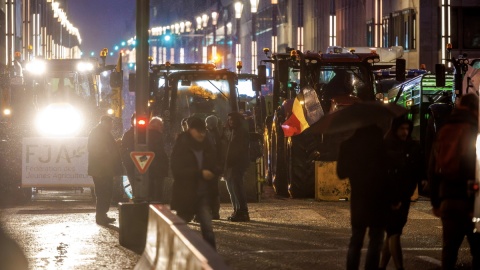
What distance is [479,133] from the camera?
12.0 m

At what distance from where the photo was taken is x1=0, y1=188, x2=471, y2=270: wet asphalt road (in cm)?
1462

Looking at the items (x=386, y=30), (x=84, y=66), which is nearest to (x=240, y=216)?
(x=84, y=66)

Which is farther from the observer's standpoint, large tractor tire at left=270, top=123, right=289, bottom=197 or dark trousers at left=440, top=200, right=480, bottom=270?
large tractor tire at left=270, top=123, right=289, bottom=197

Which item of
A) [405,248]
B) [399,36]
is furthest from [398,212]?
→ [399,36]

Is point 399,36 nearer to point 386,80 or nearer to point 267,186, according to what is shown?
point 386,80

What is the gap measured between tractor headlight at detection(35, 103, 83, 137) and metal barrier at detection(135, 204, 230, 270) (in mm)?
22244

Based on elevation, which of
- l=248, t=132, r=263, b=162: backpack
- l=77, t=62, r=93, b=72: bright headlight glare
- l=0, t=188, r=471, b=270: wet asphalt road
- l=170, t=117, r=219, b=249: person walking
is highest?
l=77, t=62, r=93, b=72: bright headlight glare

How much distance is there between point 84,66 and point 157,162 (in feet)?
66.2

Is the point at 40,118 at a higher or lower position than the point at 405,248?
higher

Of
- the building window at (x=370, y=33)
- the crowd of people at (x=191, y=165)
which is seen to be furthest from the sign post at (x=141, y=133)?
the building window at (x=370, y=33)

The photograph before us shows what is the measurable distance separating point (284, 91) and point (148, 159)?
11657mm

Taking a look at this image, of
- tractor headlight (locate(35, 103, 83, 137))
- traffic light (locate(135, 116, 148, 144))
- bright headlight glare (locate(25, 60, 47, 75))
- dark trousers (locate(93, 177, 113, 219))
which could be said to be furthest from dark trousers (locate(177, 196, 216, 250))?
bright headlight glare (locate(25, 60, 47, 75))

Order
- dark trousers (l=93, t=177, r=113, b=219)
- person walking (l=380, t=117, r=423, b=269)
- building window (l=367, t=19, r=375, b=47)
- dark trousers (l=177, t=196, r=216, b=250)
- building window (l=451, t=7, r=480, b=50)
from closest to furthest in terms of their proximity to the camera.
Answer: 1. person walking (l=380, t=117, r=423, b=269)
2. dark trousers (l=177, t=196, r=216, b=250)
3. dark trousers (l=93, t=177, r=113, b=219)
4. building window (l=451, t=7, r=480, b=50)
5. building window (l=367, t=19, r=375, b=47)

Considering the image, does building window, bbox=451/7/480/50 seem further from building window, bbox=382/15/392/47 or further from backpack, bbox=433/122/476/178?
backpack, bbox=433/122/476/178
